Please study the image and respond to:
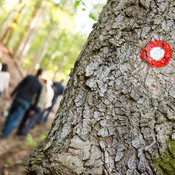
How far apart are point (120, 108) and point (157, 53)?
444 mm

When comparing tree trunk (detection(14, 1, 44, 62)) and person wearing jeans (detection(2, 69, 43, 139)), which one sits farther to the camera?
tree trunk (detection(14, 1, 44, 62))

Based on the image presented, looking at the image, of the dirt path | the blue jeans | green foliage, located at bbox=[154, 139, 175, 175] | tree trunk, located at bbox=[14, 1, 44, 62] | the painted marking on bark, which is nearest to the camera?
green foliage, located at bbox=[154, 139, 175, 175]

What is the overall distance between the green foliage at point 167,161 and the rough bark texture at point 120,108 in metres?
0.03

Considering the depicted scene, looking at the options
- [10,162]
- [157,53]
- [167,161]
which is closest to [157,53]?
[157,53]

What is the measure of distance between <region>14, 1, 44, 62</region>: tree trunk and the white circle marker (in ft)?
35.5

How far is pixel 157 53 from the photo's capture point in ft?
3.62

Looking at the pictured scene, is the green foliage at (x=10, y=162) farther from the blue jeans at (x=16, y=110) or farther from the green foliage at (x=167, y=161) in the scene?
the green foliage at (x=167, y=161)

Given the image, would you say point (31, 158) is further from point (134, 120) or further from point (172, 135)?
point (172, 135)

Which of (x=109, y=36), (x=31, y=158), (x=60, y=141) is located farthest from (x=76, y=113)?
(x=109, y=36)

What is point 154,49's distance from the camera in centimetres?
111

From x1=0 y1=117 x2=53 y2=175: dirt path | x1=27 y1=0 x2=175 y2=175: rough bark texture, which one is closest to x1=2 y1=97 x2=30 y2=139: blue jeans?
x1=0 y1=117 x2=53 y2=175: dirt path

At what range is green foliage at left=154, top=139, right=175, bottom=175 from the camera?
982 mm

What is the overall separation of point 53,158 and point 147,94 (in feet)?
2.39

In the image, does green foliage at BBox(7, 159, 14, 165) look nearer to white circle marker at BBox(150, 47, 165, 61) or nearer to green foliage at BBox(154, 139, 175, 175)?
green foliage at BBox(154, 139, 175, 175)
